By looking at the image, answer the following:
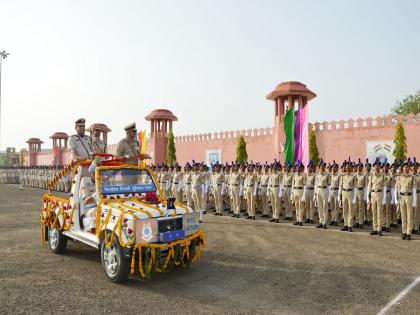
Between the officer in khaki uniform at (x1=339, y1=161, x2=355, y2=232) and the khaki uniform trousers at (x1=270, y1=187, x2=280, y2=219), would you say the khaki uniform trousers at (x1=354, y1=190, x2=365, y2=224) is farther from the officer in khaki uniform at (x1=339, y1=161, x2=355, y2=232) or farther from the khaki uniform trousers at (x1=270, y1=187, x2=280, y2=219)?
the khaki uniform trousers at (x1=270, y1=187, x2=280, y2=219)

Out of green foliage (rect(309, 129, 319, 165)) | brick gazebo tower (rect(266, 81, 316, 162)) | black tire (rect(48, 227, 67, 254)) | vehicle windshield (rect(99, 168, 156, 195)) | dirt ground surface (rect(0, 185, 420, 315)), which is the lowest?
dirt ground surface (rect(0, 185, 420, 315))

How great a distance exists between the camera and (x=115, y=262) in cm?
544

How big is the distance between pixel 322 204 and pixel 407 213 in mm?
2349

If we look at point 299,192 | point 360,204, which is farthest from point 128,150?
point 360,204

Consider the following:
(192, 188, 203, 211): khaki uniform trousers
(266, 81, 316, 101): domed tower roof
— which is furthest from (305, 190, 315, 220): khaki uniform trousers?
(266, 81, 316, 101): domed tower roof

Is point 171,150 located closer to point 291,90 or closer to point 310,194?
point 291,90

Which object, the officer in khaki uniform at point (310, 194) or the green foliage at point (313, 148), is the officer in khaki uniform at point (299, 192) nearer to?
the officer in khaki uniform at point (310, 194)

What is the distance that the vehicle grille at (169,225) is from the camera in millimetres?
5379

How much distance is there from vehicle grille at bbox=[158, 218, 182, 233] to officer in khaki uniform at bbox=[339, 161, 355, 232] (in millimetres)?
6264

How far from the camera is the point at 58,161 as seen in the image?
1929 inches

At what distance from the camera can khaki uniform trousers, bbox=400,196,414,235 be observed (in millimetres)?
8961

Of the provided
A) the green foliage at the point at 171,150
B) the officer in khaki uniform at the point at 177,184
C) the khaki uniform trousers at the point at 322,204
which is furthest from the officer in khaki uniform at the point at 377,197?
the green foliage at the point at 171,150

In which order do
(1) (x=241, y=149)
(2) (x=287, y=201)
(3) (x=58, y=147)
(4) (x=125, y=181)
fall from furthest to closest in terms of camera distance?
(3) (x=58, y=147), (1) (x=241, y=149), (2) (x=287, y=201), (4) (x=125, y=181)

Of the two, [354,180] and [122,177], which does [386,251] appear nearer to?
[354,180]
